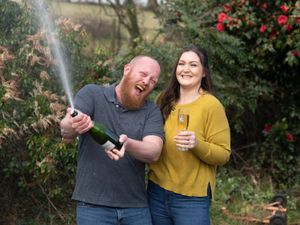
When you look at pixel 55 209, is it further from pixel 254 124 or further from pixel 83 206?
pixel 254 124

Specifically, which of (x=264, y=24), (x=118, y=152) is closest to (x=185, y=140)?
(x=118, y=152)

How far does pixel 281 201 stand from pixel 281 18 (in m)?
2.15

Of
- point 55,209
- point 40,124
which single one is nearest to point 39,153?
point 40,124

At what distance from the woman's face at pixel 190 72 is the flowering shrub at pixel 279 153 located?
4049 mm

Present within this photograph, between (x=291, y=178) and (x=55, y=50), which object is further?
(x=291, y=178)

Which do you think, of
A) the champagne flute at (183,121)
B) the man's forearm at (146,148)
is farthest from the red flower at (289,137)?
the man's forearm at (146,148)

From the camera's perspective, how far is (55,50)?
5.04m

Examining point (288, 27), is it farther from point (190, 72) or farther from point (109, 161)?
point (109, 161)

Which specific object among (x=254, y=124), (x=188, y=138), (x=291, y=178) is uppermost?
(x=188, y=138)

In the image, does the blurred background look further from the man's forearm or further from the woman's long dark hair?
the man's forearm

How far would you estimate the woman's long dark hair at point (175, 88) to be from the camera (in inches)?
134

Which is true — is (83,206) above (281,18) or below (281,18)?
below

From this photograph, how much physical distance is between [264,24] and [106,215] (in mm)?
4498

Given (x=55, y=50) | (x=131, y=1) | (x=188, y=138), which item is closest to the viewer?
(x=188, y=138)
